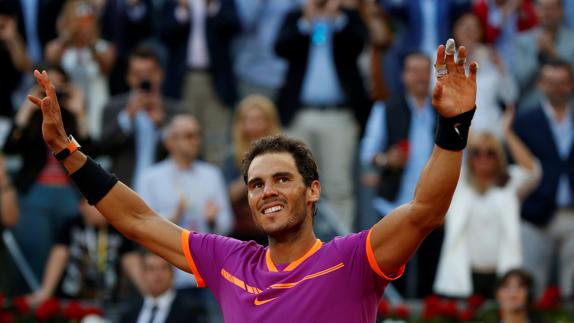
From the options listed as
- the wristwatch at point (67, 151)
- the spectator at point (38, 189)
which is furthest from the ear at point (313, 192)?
the spectator at point (38, 189)

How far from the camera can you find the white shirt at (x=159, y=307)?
30.6 feet

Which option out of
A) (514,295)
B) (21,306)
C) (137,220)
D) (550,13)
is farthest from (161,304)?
(550,13)

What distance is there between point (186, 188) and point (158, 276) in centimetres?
124

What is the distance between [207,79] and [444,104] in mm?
7797

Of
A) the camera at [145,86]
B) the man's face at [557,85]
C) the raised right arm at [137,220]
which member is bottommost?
the raised right arm at [137,220]

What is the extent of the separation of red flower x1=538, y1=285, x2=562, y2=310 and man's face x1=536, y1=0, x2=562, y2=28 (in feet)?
11.5

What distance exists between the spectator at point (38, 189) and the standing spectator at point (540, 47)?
14.7 feet

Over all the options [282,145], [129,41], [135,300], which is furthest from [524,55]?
[282,145]

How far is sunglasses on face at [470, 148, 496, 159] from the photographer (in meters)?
10.6

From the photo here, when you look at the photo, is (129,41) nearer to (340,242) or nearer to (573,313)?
(573,313)

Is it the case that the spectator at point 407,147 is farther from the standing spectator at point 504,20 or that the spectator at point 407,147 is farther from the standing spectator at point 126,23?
the standing spectator at point 126,23

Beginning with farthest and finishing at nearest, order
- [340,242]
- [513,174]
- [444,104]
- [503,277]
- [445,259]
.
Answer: [513,174] < [445,259] < [503,277] < [340,242] < [444,104]

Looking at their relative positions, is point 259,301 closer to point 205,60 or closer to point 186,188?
point 186,188

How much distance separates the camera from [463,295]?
33.6ft
